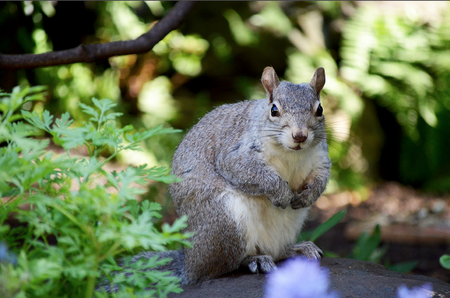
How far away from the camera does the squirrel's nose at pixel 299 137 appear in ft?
Answer: 7.91

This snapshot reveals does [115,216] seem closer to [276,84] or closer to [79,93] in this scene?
[276,84]

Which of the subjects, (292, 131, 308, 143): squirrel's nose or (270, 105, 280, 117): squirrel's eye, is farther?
(270, 105, 280, 117): squirrel's eye

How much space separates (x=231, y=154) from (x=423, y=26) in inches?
203

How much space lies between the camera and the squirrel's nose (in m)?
2.41

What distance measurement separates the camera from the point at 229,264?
8.71 feet

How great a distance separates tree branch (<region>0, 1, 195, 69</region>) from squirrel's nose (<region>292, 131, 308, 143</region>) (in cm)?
112

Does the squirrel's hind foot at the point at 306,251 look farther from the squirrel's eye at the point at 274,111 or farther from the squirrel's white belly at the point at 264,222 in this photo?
the squirrel's eye at the point at 274,111

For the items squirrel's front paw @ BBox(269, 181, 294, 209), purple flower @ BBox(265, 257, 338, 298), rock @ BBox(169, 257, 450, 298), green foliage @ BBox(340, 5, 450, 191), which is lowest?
green foliage @ BBox(340, 5, 450, 191)

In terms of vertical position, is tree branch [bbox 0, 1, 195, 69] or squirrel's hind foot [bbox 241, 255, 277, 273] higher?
tree branch [bbox 0, 1, 195, 69]

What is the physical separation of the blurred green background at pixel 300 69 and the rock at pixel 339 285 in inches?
137

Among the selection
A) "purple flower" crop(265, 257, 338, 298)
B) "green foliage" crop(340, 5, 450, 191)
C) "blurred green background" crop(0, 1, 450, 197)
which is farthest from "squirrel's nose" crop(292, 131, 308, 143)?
"green foliage" crop(340, 5, 450, 191)

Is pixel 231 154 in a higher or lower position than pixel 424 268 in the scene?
higher

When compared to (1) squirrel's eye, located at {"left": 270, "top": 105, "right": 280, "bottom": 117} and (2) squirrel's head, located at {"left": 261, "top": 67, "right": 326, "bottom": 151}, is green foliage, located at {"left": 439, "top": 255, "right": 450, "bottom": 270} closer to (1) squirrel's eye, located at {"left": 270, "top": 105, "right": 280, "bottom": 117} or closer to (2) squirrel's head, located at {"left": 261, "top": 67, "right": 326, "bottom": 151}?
(2) squirrel's head, located at {"left": 261, "top": 67, "right": 326, "bottom": 151}

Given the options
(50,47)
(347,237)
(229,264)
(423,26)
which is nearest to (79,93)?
(50,47)
